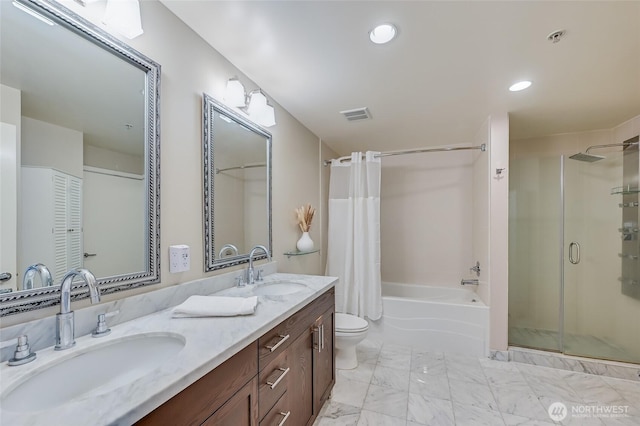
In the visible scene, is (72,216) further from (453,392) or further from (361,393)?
(453,392)

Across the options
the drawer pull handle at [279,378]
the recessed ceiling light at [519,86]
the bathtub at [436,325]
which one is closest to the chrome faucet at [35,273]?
the drawer pull handle at [279,378]

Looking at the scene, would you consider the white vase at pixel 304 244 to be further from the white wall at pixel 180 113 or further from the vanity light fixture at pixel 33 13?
the vanity light fixture at pixel 33 13

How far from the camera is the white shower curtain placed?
2910 mm

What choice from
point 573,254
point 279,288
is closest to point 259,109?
point 279,288

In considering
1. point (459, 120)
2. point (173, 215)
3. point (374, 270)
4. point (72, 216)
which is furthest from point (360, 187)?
point (72, 216)

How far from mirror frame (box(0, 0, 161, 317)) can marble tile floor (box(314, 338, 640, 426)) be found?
143 cm

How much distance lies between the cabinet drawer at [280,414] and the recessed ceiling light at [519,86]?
2.44m

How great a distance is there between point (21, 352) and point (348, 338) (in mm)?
1904

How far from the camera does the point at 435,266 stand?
3.64 metres

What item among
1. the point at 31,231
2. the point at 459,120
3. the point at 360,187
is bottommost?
the point at 31,231

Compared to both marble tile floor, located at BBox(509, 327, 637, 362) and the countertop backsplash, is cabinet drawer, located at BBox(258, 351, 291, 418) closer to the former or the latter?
the countertop backsplash

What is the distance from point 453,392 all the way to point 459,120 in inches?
91.5

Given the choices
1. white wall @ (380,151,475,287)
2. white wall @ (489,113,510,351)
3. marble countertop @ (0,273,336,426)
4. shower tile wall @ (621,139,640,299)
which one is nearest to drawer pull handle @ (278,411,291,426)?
marble countertop @ (0,273,336,426)

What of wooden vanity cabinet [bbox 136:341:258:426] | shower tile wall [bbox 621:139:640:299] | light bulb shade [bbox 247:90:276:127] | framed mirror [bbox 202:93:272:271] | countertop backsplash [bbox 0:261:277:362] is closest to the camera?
wooden vanity cabinet [bbox 136:341:258:426]
